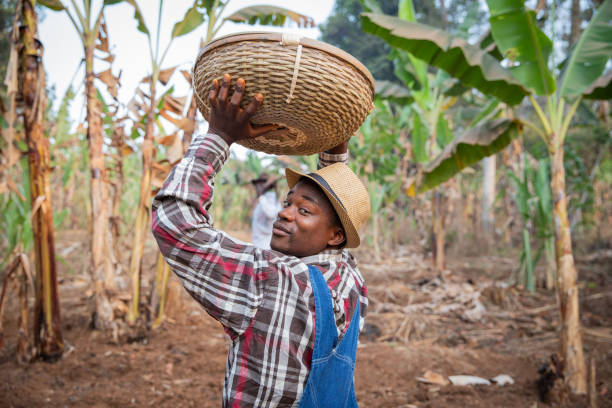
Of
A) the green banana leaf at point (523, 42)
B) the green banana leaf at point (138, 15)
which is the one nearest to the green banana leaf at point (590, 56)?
the green banana leaf at point (523, 42)

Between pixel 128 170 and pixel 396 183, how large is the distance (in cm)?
532

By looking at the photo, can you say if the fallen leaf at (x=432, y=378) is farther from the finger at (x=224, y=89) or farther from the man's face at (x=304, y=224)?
the finger at (x=224, y=89)

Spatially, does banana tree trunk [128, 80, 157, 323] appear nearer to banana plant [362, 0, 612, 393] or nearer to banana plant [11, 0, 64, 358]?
banana plant [11, 0, 64, 358]

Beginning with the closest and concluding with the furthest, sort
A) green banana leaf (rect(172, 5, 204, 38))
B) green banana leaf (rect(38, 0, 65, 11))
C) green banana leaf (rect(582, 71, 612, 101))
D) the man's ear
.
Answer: the man's ear < green banana leaf (rect(38, 0, 65, 11)) < green banana leaf (rect(582, 71, 612, 101)) < green banana leaf (rect(172, 5, 204, 38))

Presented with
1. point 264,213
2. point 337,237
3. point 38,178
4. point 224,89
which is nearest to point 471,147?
point 264,213

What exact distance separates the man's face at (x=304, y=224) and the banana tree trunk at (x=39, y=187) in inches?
91.0

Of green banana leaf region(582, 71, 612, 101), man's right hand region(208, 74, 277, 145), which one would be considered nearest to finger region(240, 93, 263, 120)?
man's right hand region(208, 74, 277, 145)

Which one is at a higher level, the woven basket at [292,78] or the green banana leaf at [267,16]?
the green banana leaf at [267,16]

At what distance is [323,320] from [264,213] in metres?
3.50

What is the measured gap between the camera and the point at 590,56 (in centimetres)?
330

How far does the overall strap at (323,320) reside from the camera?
1.07m

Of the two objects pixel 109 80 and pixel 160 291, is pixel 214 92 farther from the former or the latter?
pixel 160 291

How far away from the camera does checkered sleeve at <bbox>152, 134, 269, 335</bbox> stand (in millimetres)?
1041

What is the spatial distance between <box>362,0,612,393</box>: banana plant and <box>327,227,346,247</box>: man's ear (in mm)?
2335
